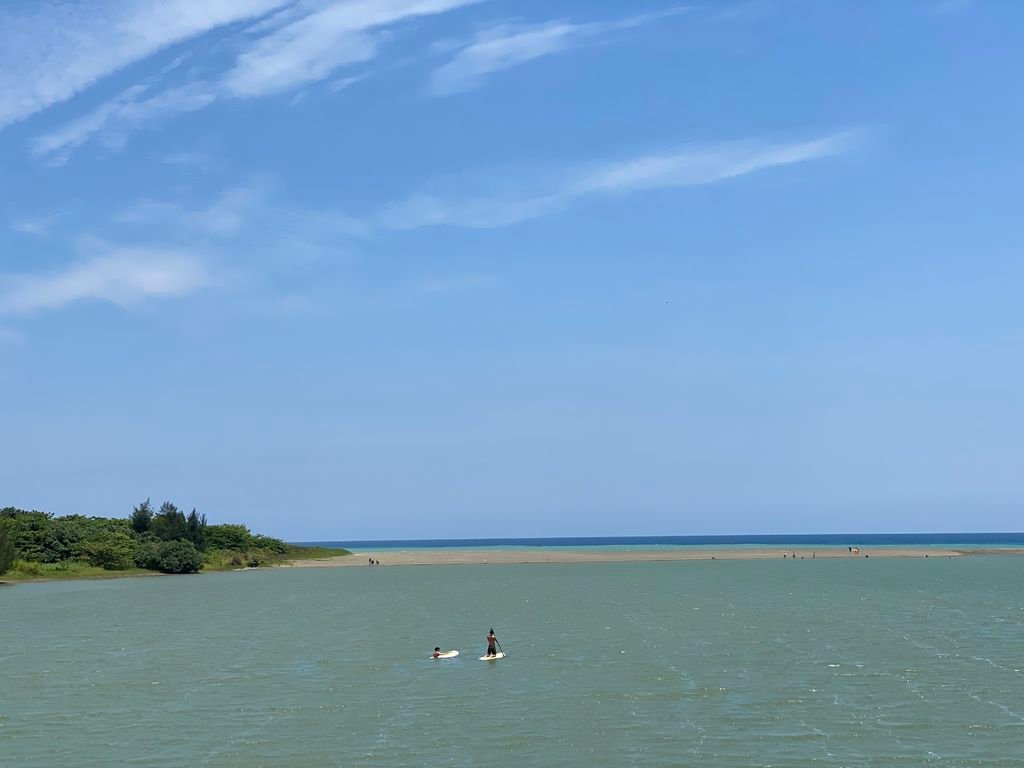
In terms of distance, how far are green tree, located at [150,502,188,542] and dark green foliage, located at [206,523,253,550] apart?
11.9 m

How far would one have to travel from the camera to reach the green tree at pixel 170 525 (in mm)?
161500

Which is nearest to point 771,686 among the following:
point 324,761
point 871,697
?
point 871,697

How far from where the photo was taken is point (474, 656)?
177 feet

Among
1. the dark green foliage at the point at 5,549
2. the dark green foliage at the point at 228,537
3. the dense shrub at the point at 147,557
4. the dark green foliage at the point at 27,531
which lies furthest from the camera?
the dark green foliage at the point at 228,537

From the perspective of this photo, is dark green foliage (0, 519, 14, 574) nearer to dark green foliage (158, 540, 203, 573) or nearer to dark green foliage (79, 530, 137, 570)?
dark green foliage (79, 530, 137, 570)

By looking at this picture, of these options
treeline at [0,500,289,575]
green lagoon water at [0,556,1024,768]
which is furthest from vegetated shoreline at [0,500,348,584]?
green lagoon water at [0,556,1024,768]

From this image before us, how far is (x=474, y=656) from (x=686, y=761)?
23.8 metres

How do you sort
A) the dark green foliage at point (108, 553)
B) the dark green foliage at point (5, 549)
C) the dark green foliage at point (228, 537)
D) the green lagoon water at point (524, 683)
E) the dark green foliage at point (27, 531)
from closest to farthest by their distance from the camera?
the green lagoon water at point (524, 683), the dark green foliage at point (5, 549), the dark green foliage at point (27, 531), the dark green foliage at point (108, 553), the dark green foliage at point (228, 537)

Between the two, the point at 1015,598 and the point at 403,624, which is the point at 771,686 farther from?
the point at 1015,598

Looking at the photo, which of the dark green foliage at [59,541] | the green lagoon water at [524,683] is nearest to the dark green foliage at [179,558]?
the dark green foliage at [59,541]

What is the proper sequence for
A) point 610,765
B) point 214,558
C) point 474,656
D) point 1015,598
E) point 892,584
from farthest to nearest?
point 214,558 → point 892,584 → point 1015,598 → point 474,656 → point 610,765

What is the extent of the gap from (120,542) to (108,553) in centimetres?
619

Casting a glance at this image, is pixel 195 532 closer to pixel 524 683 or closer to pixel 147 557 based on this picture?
pixel 147 557

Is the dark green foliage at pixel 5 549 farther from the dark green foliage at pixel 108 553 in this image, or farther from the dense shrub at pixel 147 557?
the dense shrub at pixel 147 557
